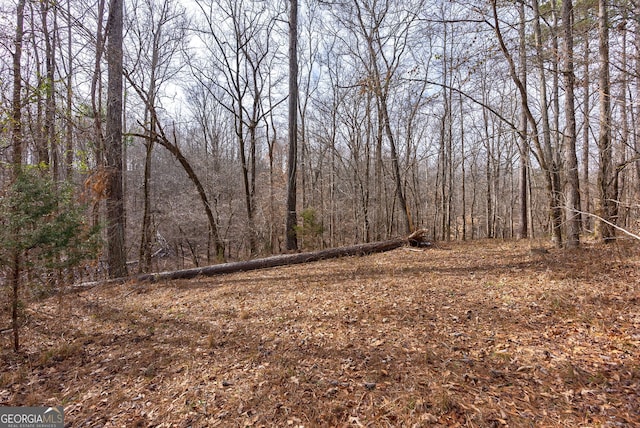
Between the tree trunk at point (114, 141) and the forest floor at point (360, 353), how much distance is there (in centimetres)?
185

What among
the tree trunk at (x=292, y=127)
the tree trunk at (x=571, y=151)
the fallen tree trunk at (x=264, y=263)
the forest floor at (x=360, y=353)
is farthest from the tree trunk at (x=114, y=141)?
the tree trunk at (x=571, y=151)

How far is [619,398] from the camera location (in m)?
2.18

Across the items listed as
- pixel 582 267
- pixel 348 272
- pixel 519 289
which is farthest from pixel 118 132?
pixel 582 267

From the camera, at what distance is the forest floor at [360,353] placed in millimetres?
2299

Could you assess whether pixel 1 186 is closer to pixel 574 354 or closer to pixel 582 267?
pixel 574 354

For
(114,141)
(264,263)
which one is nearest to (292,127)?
(264,263)

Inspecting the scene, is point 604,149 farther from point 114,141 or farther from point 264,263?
point 114,141

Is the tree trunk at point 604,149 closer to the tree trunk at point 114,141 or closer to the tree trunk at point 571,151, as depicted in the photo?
the tree trunk at point 571,151

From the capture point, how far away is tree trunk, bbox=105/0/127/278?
23.1ft

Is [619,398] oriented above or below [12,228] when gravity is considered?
below

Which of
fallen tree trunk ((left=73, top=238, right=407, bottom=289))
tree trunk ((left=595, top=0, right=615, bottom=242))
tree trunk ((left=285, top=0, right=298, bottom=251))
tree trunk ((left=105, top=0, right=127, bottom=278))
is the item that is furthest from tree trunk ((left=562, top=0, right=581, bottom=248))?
tree trunk ((left=105, top=0, right=127, bottom=278))

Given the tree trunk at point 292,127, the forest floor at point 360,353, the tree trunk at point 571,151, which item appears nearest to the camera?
the forest floor at point 360,353

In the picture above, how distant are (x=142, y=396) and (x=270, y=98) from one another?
15194 mm

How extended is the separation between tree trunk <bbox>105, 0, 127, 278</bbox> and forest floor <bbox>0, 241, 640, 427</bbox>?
1847 mm
